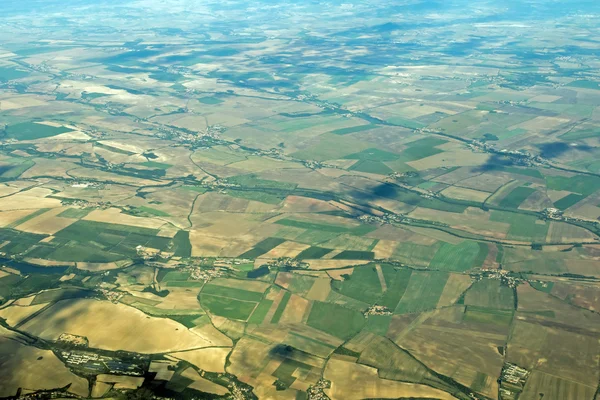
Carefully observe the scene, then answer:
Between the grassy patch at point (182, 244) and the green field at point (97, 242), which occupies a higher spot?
the green field at point (97, 242)

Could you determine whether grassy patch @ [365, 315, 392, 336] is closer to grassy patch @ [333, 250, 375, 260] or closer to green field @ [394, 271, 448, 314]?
green field @ [394, 271, 448, 314]

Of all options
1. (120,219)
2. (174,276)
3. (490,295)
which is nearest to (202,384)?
(174,276)

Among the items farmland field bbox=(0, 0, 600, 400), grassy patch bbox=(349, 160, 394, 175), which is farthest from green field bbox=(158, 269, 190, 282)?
grassy patch bbox=(349, 160, 394, 175)

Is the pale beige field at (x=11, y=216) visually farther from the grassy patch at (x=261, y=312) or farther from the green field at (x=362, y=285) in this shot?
the green field at (x=362, y=285)

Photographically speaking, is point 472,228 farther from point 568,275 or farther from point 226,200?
point 226,200

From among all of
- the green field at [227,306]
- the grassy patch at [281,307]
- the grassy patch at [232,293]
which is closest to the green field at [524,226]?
the grassy patch at [281,307]
